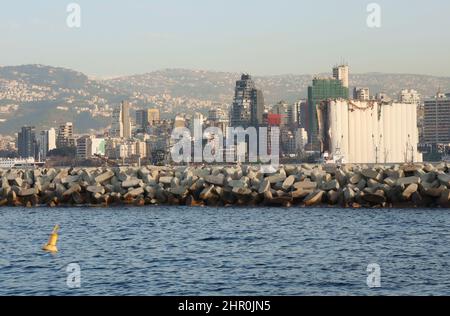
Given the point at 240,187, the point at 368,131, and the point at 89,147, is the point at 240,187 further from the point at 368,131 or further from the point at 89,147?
the point at 89,147

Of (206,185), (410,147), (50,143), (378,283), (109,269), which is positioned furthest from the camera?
(50,143)

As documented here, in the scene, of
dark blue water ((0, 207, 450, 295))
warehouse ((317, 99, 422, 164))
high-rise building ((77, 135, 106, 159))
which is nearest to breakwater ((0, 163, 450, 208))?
dark blue water ((0, 207, 450, 295))

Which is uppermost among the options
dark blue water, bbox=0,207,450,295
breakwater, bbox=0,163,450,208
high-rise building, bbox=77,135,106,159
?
breakwater, bbox=0,163,450,208

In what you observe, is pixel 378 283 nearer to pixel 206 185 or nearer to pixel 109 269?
pixel 109 269

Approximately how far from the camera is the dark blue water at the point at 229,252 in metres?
19.9

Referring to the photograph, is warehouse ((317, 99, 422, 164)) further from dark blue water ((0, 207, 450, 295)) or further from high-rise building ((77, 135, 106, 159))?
dark blue water ((0, 207, 450, 295))

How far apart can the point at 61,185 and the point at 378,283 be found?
23.4 meters

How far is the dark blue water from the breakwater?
1.61m

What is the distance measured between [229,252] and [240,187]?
44.4ft

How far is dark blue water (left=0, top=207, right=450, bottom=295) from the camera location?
1994 centimetres

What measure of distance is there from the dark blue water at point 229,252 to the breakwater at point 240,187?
1605 mm

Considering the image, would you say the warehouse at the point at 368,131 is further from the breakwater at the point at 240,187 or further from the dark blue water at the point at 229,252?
the dark blue water at the point at 229,252

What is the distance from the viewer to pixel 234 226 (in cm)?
3081
